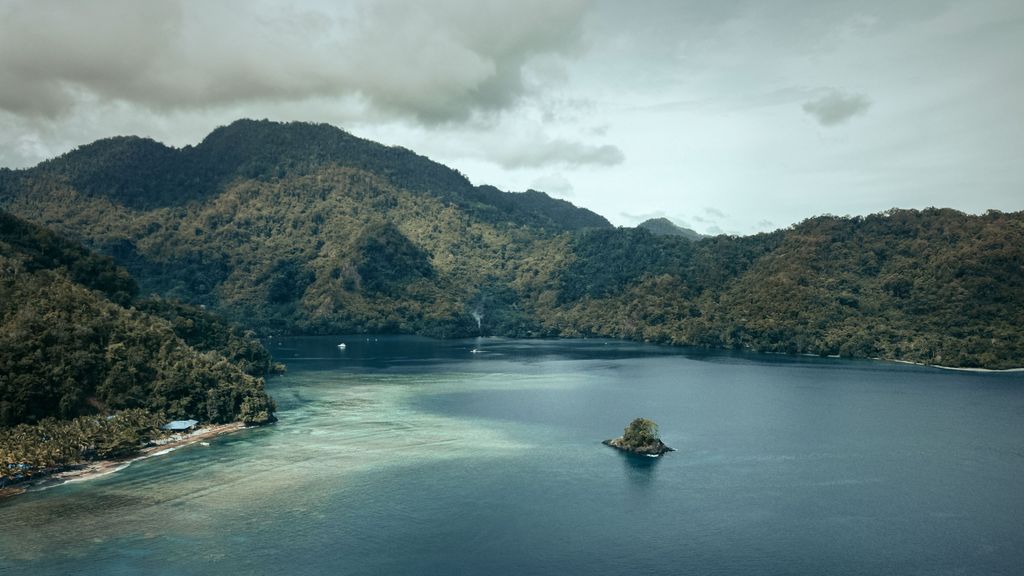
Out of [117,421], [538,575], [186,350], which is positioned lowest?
[538,575]

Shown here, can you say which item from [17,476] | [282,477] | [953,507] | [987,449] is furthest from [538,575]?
[987,449]

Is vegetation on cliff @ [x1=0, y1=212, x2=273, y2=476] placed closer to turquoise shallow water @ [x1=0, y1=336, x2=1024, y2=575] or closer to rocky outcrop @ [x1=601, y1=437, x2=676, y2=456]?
turquoise shallow water @ [x1=0, y1=336, x2=1024, y2=575]

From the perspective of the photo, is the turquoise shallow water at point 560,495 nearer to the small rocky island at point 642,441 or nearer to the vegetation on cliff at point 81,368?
the small rocky island at point 642,441

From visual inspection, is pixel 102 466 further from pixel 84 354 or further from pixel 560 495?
pixel 560 495

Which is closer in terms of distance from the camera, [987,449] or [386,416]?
[987,449]

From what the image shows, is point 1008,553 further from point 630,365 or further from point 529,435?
point 630,365
